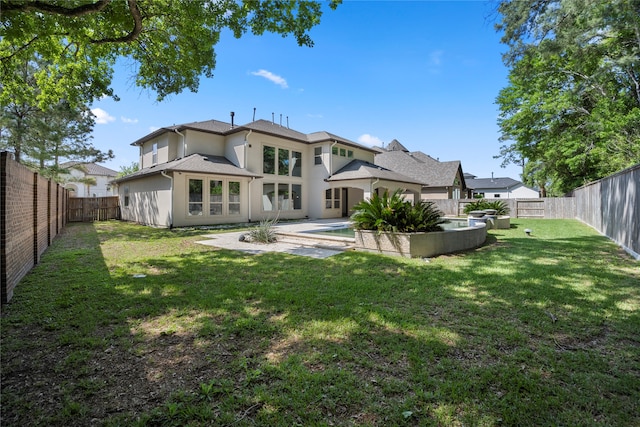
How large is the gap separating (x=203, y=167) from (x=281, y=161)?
516 centimetres

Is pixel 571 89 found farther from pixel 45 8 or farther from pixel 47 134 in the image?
pixel 47 134

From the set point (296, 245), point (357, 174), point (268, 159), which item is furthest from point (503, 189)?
point (296, 245)

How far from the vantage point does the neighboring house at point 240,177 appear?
14.8 meters

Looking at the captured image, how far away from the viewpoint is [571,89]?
18.9 meters

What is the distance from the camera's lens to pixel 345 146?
20.3 metres

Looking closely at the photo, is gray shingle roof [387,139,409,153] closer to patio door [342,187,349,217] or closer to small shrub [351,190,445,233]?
patio door [342,187,349,217]

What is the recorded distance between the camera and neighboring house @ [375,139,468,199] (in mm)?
27578

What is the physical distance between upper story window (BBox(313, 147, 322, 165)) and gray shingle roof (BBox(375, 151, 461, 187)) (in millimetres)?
12026

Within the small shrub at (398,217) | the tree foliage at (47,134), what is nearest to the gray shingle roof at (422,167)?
the small shrub at (398,217)

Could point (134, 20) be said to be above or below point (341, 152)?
above

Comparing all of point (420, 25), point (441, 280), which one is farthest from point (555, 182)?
point (441, 280)

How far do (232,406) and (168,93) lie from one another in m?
11.3

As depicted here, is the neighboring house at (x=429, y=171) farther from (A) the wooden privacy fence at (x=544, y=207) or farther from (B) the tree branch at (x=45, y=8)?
(B) the tree branch at (x=45, y=8)

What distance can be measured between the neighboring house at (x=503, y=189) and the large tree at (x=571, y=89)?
105 feet
